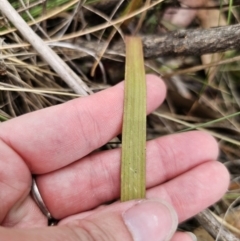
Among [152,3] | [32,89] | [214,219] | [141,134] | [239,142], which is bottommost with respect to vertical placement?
[214,219]

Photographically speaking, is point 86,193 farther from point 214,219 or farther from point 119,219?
point 214,219

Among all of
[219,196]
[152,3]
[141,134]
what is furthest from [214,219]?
[152,3]

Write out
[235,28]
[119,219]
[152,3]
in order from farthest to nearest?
[152,3] < [235,28] < [119,219]

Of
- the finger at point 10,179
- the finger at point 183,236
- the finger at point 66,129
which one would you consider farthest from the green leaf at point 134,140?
the finger at point 10,179

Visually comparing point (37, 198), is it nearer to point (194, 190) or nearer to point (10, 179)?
point (10, 179)

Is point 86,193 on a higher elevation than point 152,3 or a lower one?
lower

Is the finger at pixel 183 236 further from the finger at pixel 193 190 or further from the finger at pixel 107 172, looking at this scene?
the finger at pixel 107 172

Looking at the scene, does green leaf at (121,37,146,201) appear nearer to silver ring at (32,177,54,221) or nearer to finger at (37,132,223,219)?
finger at (37,132,223,219)

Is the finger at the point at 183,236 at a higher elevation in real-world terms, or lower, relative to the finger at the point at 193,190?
lower

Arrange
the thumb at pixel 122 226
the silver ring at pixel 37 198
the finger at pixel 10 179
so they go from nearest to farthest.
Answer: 1. the thumb at pixel 122 226
2. the finger at pixel 10 179
3. the silver ring at pixel 37 198
